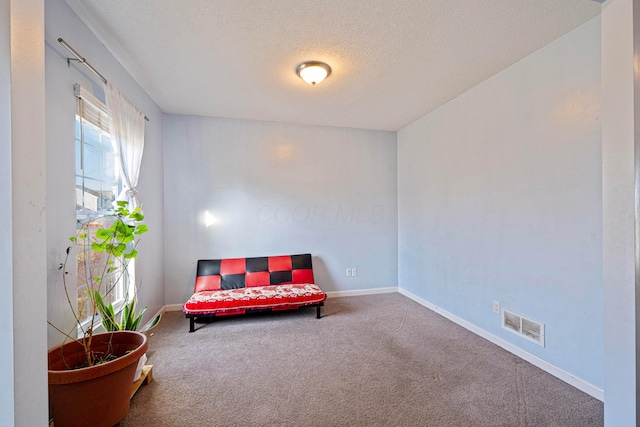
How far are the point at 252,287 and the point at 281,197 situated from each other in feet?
4.20

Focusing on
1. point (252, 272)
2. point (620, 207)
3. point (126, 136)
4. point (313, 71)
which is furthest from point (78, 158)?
point (620, 207)

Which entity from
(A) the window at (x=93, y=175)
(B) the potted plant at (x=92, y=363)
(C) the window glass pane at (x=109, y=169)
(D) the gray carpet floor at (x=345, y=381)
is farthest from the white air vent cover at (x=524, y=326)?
(C) the window glass pane at (x=109, y=169)

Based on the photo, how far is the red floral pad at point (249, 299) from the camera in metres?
2.88

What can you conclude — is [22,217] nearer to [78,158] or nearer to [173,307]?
[78,158]

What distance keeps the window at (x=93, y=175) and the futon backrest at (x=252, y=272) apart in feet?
3.47

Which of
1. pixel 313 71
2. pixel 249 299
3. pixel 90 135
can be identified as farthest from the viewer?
pixel 249 299

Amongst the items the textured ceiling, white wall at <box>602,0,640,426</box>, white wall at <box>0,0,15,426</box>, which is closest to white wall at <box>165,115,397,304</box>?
the textured ceiling

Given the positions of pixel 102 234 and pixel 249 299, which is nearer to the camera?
pixel 102 234

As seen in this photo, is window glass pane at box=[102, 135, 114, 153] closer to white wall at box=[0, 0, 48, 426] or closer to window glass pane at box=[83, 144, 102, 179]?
window glass pane at box=[83, 144, 102, 179]

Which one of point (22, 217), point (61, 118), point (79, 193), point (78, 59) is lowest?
point (22, 217)

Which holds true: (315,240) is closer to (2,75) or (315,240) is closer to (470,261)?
(470,261)

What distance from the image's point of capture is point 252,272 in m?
3.55

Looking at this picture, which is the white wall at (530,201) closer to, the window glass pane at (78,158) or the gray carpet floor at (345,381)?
the gray carpet floor at (345,381)

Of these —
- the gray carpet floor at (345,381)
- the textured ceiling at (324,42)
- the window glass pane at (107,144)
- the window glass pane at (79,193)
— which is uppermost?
the textured ceiling at (324,42)
